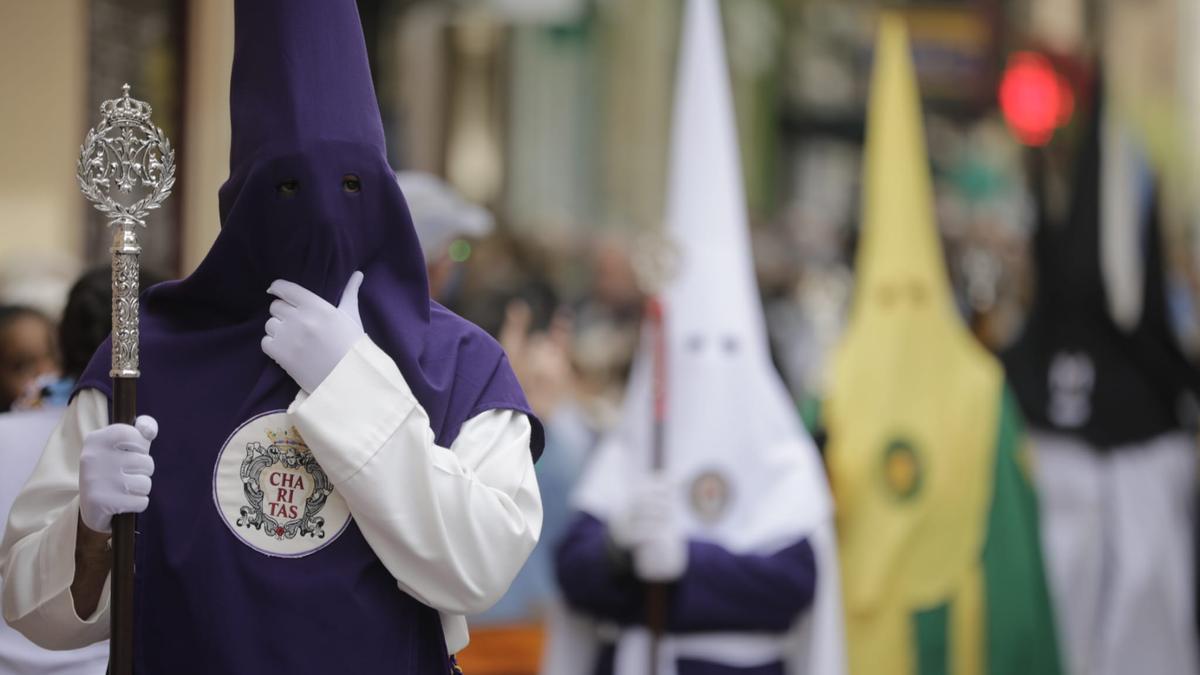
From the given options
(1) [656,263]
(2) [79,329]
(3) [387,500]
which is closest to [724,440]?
(1) [656,263]

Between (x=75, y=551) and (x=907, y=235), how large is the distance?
15.9 ft

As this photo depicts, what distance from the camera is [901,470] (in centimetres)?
734

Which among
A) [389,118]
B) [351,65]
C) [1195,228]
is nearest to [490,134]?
[389,118]

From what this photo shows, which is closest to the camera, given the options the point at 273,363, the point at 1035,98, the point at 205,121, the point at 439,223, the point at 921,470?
the point at 273,363

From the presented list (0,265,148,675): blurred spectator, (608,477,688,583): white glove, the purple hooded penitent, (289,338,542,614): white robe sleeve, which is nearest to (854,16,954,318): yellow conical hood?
(608,477,688,583): white glove

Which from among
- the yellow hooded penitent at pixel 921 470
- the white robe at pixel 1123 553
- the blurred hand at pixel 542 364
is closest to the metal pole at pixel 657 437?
the blurred hand at pixel 542 364

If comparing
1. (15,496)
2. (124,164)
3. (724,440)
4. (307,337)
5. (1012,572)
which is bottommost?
(1012,572)

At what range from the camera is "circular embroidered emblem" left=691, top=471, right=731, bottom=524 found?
20.3 ft

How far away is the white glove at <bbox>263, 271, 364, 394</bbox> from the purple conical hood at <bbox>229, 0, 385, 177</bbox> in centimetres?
27

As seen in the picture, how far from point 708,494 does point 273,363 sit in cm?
314

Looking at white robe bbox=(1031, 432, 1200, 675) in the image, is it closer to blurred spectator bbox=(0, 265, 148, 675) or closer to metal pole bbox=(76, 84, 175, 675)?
blurred spectator bbox=(0, 265, 148, 675)

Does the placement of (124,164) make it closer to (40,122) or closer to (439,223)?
(439,223)

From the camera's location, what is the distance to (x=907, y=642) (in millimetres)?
7254

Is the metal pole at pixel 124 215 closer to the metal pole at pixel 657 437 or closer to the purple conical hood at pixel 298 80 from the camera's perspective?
the purple conical hood at pixel 298 80
